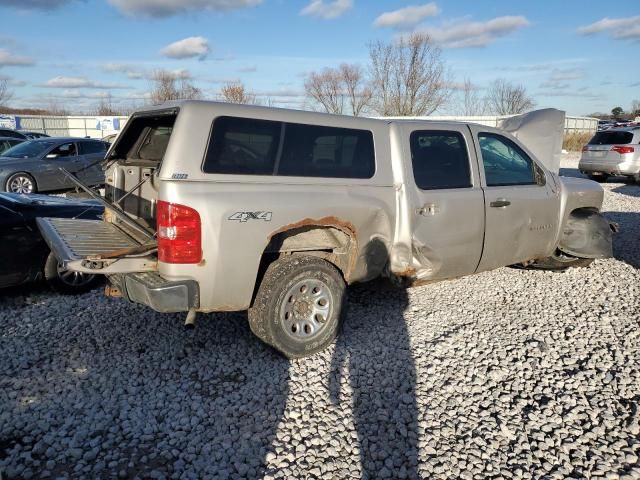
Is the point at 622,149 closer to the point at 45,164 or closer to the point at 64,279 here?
the point at 64,279

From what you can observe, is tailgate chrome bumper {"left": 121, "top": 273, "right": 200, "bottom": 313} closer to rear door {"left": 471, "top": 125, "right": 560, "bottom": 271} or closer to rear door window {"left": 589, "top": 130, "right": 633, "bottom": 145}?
rear door {"left": 471, "top": 125, "right": 560, "bottom": 271}

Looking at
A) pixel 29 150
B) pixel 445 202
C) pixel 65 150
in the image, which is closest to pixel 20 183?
pixel 29 150

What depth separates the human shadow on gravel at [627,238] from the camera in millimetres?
7153

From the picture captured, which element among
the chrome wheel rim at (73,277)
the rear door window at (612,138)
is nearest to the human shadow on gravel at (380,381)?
the chrome wheel rim at (73,277)

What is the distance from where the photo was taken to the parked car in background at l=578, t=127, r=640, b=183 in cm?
1559

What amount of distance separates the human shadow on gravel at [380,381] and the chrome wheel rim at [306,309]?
12.8 inches

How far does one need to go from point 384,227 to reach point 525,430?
1924 millimetres

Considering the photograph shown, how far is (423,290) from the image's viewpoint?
577 centimetres

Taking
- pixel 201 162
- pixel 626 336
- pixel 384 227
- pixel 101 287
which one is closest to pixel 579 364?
pixel 626 336

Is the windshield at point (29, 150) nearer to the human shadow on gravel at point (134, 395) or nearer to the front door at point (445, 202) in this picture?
the human shadow on gravel at point (134, 395)

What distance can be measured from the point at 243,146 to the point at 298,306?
1.37 metres

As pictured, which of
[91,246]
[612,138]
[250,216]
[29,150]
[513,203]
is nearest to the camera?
[250,216]

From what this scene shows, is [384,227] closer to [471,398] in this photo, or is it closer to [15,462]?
[471,398]

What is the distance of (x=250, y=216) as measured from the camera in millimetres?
3516
